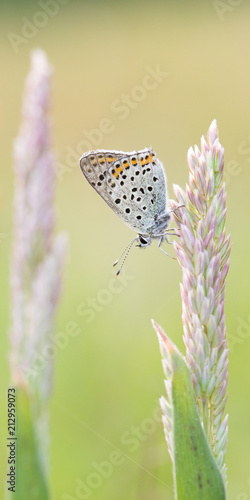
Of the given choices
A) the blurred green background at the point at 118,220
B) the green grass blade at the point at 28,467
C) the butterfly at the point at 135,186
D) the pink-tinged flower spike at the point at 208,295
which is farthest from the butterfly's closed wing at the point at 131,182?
the green grass blade at the point at 28,467

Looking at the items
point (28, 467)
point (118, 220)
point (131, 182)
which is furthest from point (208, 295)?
point (118, 220)

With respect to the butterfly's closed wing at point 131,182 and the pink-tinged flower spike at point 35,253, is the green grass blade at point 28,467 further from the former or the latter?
the butterfly's closed wing at point 131,182

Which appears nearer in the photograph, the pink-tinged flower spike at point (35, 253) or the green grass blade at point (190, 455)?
the green grass blade at point (190, 455)

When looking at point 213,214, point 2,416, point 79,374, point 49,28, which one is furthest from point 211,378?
point 49,28

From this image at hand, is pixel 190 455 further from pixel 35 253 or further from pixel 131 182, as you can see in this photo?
pixel 131 182

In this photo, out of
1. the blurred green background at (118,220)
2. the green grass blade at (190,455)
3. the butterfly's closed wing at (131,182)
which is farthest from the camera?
the blurred green background at (118,220)

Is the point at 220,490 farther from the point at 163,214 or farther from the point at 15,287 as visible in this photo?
the point at 163,214

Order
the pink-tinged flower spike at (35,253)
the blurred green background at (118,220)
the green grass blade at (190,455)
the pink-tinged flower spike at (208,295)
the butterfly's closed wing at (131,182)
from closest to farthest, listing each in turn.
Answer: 1. the green grass blade at (190,455)
2. the pink-tinged flower spike at (208,295)
3. the pink-tinged flower spike at (35,253)
4. the butterfly's closed wing at (131,182)
5. the blurred green background at (118,220)
